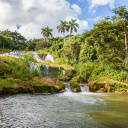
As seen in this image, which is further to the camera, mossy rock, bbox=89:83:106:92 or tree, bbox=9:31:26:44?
tree, bbox=9:31:26:44

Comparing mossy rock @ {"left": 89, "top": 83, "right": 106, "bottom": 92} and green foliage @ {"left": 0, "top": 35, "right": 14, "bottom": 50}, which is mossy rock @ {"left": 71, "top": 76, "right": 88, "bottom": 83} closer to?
mossy rock @ {"left": 89, "top": 83, "right": 106, "bottom": 92}

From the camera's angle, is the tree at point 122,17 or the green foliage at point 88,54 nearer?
the tree at point 122,17

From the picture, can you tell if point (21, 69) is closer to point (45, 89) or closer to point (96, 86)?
point (45, 89)

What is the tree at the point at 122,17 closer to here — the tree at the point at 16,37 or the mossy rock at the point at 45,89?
the mossy rock at the point at 45,89

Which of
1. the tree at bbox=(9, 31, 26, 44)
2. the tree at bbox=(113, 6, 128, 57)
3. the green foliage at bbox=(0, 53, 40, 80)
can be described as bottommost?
the green foliage at bbox=(0, 53, 40, 80)

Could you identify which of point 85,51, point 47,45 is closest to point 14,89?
point 85,51

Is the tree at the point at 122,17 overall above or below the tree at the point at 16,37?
below

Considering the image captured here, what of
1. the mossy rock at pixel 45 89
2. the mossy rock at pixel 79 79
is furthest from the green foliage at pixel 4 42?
the mossy rock at pixel 45 89

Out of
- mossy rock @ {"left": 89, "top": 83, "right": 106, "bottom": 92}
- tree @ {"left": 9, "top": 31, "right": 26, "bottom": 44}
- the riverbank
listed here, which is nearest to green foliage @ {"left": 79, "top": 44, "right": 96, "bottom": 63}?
mossy rock @ {"left": 89, "top": 83, "right": 106, "bottom": 92}

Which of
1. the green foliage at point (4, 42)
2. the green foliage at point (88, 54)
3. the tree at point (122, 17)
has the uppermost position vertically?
the green foliage at point (4, 42)

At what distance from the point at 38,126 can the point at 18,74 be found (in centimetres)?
739

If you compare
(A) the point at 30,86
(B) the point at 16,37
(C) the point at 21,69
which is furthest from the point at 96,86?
(B) the point at 16,37

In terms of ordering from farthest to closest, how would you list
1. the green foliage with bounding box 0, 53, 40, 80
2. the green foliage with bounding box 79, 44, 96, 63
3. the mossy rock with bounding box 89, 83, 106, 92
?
the green foliage with bounding box 79, 44, 96, 63 → the mossy rock with bounding box 89, 83, 106, 92 → the green foliage with bounding box 0, 53, 40, 80

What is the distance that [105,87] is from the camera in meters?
13.4
